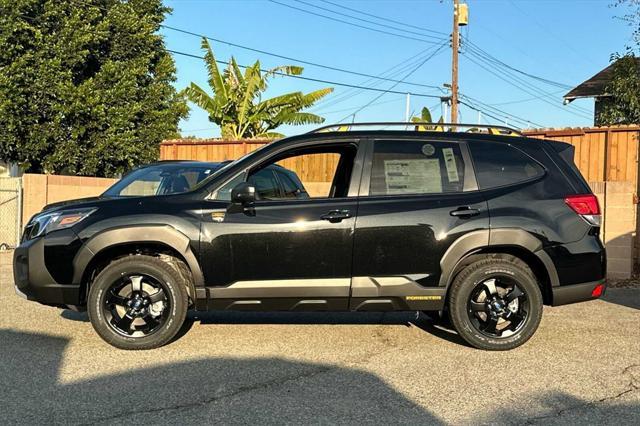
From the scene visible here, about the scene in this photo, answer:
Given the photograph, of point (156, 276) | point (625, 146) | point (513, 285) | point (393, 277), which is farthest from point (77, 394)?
point (625, 146)

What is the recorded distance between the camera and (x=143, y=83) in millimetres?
19422

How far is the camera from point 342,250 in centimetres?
478

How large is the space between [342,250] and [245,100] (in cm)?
1487

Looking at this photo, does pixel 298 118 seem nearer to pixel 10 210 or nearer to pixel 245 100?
pixel 245 100

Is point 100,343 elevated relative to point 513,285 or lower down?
lower down

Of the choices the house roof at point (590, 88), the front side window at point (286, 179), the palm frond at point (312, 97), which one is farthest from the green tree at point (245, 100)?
the front side window at point (286, 179)

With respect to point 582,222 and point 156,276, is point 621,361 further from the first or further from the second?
point 156,276

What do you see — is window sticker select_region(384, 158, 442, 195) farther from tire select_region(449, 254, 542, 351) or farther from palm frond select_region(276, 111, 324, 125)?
palm frond select_region(276, 111, 324, 125)

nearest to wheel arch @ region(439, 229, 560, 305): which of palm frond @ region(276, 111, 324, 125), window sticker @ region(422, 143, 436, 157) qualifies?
window sticker @ region(422, 143, 436, 157)

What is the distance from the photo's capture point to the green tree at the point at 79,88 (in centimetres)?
1580

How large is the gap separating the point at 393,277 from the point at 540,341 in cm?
171

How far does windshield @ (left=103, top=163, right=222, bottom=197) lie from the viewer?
7.23m

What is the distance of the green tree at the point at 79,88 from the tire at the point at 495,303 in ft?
48.8

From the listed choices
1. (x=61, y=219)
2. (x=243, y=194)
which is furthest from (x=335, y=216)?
(x=61, y=219)
